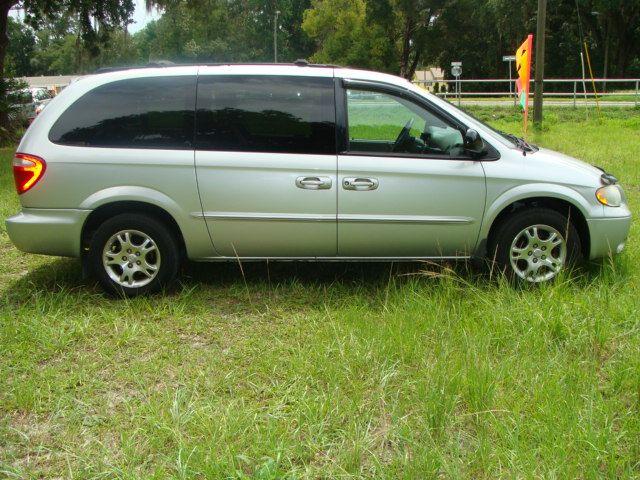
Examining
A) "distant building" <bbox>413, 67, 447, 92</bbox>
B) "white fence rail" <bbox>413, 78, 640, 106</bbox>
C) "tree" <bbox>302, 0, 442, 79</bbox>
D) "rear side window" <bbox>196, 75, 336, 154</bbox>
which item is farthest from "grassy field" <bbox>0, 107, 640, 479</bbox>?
"tree" <bbox>302, 0, 442, 79</bbox>

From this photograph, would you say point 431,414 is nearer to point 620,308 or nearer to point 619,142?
point 620,308

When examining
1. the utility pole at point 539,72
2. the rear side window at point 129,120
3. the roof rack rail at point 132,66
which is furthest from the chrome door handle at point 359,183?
the utility pole at point 539,72

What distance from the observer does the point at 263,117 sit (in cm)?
481

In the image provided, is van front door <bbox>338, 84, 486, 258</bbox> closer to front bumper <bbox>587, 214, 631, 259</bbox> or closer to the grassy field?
the grassy field

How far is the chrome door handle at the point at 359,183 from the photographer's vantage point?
15.6 feet

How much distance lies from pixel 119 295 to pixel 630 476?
366 cm

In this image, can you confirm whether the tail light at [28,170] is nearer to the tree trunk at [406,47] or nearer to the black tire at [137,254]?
the black tire at [137,254]

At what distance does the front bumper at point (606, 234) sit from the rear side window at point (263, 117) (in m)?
2.10

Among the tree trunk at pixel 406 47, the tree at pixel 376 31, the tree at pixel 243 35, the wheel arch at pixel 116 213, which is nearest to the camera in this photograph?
the wheel arch at pixel 116 213

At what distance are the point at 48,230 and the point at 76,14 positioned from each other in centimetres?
1720

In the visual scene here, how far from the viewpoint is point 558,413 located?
301cm

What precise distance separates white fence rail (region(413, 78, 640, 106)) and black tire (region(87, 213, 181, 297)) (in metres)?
9.78

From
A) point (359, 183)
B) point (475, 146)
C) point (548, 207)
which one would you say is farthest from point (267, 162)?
point (548, 207)

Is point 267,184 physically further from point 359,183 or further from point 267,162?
point 359,183
